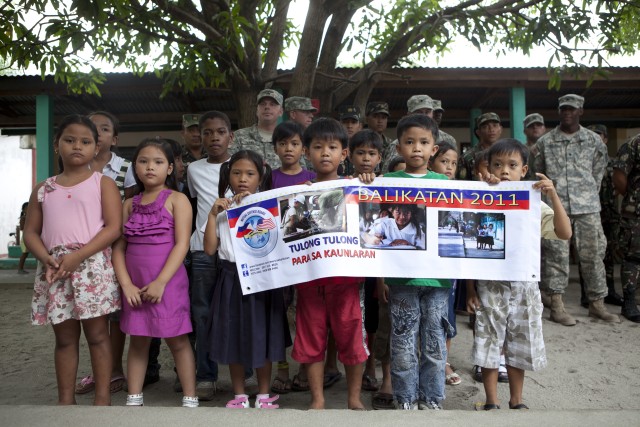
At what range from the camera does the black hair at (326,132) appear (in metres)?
2.91

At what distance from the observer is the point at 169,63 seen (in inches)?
217

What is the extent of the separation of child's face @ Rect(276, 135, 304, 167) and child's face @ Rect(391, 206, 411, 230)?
0.84 meters

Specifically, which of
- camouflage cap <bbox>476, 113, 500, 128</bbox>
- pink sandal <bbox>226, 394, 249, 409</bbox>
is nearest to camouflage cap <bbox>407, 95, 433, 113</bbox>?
camouflage cap <bbox>476, 113, 500, 128</bbox>

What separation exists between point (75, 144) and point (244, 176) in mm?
912

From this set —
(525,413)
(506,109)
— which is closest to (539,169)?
(525,413)

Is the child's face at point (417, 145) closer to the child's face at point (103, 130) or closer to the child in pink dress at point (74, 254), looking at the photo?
the child in pink dress at point (74, 254)

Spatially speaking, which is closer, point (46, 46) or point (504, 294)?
point (504, 294)

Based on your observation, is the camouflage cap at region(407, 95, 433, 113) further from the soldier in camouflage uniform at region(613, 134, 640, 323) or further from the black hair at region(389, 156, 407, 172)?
the soldier in camouflage uniform at region(613, 134, 640, 323)

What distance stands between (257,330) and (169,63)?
12.1ft

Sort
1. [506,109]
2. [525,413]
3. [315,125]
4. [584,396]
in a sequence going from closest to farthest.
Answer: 1. [525,413]
2. [315,125]
3. [584,396]
4. [506,109]

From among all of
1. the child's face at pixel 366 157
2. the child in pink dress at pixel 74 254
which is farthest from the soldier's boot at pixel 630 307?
the child in pink dress at pixel 74 254

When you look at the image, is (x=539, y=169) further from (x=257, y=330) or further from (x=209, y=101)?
(x=209, y=101)

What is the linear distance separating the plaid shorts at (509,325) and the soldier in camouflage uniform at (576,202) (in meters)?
2.54

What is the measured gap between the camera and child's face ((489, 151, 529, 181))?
290 cm
